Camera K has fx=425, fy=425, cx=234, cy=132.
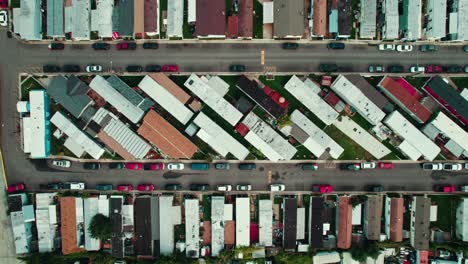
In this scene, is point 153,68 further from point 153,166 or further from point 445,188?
point 445,188

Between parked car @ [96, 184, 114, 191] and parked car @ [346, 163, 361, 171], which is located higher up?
parked car @ [346, 163, 361, 171]

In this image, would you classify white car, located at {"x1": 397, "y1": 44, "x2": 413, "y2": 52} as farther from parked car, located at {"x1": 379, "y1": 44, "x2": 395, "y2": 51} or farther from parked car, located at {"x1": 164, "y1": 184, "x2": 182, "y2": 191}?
parked car, located at {"x1": 164, "y1": 184, "x2": 182, "y2": 191}

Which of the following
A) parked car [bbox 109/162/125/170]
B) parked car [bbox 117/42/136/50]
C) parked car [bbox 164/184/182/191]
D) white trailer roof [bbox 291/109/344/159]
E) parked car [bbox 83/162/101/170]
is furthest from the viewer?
parked car [bbox 164/184/182/191]

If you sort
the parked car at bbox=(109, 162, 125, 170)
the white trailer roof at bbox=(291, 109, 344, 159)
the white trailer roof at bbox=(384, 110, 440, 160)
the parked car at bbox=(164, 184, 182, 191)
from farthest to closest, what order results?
the parked car at bbox=(164, 184, 182, 191), the parked car at bbox=(109, 162, 125, 170), the white trailer roof at bbox=(291, 109, 344, 159), the white trailer roof at bbox=(384, 110, 440, 160)

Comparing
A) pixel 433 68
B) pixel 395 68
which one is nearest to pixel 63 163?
pixel 395 68

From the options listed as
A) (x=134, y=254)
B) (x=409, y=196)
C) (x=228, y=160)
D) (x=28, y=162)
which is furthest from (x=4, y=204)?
(x=409, y=196)

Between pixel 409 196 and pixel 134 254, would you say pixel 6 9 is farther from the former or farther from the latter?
pixel 409 196

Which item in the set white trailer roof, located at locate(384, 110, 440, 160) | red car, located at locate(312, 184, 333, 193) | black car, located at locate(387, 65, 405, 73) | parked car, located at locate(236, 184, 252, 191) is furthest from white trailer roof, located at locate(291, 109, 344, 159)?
black car, located at locate(387, 65, 405, 73)
